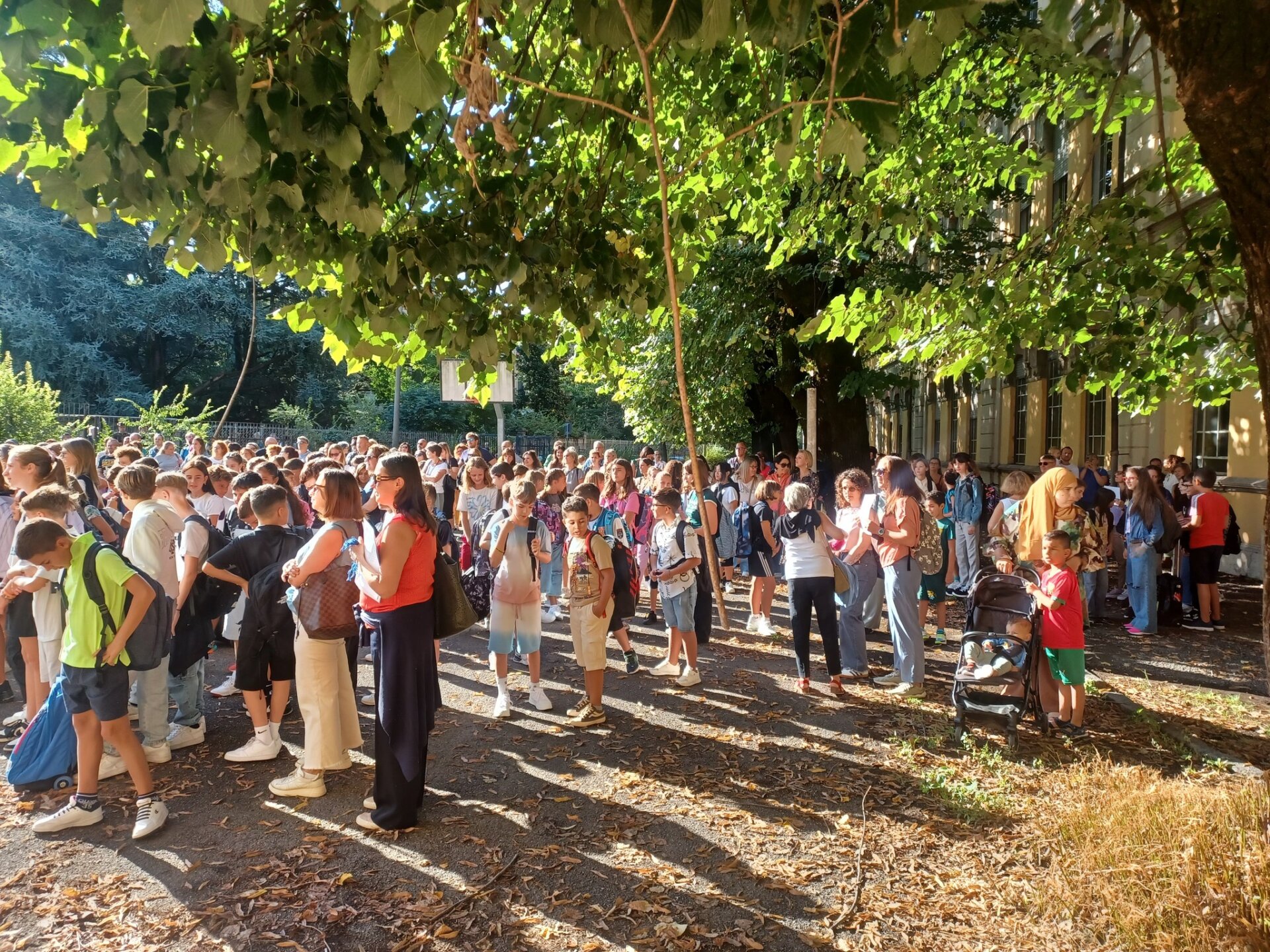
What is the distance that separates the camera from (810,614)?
752 cm

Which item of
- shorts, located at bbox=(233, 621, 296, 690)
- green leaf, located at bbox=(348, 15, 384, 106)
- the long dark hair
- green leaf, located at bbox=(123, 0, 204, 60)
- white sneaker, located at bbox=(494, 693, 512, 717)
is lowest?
white sneaker, located at bbox=(494, 693, 512, 717)

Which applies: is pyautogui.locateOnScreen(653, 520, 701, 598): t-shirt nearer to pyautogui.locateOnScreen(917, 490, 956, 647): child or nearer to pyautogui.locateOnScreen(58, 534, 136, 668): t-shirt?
pyautogui.locateOnScreen(917, 490, 956, 647): child

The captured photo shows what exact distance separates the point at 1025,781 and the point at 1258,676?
4.29m

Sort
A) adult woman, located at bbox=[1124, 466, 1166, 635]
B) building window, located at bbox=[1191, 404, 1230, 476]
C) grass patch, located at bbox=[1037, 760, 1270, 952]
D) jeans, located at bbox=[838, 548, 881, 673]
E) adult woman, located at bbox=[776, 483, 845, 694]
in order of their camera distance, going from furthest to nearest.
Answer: building window, located at bbox=[1191, 404, 1230, 476]
adult woman, located at bbox=[1124, 466, 1166, 635]
jeans, located at bbox=[838, 548, 881, 673]
adult woman, located at bbox=[776, 483, 845, 694]
grass patch, located at bbox=[1037, 760, 1270, 952]

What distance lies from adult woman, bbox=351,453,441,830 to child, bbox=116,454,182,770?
6.08ft

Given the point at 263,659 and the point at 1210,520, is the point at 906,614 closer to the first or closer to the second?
the point at 263,659

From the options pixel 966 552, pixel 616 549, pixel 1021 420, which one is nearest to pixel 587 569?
pixel 616 549

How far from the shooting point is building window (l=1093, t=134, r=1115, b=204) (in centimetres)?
1750

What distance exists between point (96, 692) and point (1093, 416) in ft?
63.8

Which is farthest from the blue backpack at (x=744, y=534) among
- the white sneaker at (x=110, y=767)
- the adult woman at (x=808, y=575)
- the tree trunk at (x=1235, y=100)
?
the tree trunk at (x=1235, y=100)

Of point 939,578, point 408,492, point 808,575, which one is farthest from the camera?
point 939,578

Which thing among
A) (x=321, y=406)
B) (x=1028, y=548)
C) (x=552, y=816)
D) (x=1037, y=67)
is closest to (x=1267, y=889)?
(x=552, y=816)

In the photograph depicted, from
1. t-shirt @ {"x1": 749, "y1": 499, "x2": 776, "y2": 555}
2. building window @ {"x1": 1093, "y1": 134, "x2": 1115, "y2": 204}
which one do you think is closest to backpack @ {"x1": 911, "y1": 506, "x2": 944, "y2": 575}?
t-shirt @ {"x1": 749, "y1": 499, "x2": 776, "y2": 555}

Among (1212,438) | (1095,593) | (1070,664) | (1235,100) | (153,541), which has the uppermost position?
(1235,100)
